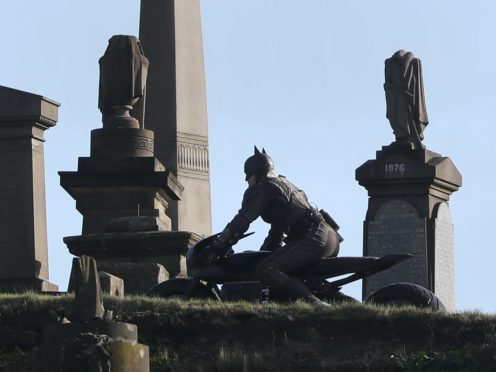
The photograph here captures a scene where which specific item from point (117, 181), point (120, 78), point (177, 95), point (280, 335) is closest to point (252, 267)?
point (280, 335)

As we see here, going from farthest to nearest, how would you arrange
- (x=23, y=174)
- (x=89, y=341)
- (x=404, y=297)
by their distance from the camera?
(x=23, y=174) < (x=404, y=297) < (x=89, y=341)

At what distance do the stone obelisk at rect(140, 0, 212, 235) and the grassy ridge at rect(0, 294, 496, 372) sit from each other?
17389 mm

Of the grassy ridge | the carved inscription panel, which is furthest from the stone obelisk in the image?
the grassy ridge

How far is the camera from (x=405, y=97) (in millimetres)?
31453

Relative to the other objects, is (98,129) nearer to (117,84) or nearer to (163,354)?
(117,84)

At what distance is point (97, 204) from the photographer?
26766mm

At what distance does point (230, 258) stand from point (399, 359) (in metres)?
3.50

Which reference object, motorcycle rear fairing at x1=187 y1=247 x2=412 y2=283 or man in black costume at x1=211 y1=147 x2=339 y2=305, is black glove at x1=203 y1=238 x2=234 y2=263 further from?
motorcycle rear fairing at x1=187 y1=247 x2=412 y2=283

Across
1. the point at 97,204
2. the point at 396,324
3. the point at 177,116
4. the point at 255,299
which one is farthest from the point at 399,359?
the point at 177,116

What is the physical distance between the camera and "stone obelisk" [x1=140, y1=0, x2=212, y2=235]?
37.1m

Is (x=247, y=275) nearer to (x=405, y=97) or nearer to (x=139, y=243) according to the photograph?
(x=139, y=243)

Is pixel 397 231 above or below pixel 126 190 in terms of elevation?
below

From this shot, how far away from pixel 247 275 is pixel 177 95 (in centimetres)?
1625

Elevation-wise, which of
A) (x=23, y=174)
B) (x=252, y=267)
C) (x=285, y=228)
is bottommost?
(x=252, y=267)
